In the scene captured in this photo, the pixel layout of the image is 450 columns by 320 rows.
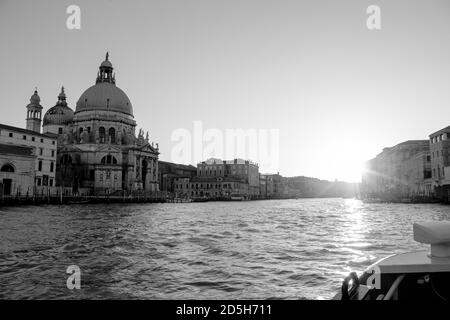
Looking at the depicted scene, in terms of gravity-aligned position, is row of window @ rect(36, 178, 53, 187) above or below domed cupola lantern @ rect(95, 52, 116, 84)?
below

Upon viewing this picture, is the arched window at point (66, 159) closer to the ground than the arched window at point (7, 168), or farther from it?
farther from it

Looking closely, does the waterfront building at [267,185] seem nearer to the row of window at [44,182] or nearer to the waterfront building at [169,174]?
the waterfront building at [169,174]

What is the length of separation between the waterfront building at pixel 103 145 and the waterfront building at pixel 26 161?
10.9 metres

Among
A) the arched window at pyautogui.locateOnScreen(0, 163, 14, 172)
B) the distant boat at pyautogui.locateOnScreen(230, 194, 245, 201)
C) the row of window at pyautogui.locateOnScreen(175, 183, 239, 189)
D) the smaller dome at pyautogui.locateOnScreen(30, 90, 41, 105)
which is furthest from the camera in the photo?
the row of window at pyautogui.locateOnScreen(175, 183, 239, 189)

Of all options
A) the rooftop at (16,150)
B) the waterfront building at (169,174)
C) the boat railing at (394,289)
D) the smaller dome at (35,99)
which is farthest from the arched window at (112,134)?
the boat railing at (394,289)

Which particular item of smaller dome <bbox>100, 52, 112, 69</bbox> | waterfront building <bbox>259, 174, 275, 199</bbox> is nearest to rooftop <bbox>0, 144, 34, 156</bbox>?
smaller dome <bbox>100, 52, 112, 69</bbox>

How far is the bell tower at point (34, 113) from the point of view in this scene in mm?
91188

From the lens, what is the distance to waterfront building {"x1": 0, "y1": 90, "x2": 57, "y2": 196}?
55.7 metres

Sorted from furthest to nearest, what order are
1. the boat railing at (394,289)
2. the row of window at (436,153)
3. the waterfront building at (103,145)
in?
the waterfront building at (103,145) < the row of window at (436,153) < the boat railing at (394,289)

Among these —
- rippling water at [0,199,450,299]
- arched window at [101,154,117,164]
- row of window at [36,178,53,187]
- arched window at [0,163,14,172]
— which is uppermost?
arched window at [101,154,117,164]

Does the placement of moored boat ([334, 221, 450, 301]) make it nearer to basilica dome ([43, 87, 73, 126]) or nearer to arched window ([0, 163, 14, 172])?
arched window ([0, 163, 14, 172])

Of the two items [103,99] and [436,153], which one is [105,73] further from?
[436,153]

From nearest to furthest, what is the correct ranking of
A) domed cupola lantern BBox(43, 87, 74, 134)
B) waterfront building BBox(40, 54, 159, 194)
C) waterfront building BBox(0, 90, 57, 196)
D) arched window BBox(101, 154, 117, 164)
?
waterfront building BBox(0, 90, 57, 196) → waterfront building BBox(40, 54, 159, 194) → arched window BBox(101, 154, 117, 164) → domed cupola lantern BBox(43, 87, 74, 134)

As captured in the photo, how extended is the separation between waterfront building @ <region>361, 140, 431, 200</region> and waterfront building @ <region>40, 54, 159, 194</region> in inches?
2123
